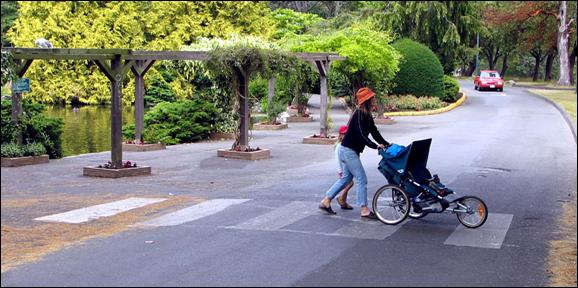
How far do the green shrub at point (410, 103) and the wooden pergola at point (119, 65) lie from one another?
44.2 feet

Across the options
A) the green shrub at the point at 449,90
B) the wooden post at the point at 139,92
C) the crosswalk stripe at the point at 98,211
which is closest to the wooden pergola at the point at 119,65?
the wooden post at the point at 139,92

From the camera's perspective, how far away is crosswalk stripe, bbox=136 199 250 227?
34.6 ft

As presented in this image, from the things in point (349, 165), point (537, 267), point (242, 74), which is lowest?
Result: point (537, 267)

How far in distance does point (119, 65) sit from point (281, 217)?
6849mm

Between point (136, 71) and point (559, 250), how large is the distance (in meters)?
14.2

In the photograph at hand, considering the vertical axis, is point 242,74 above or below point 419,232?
above

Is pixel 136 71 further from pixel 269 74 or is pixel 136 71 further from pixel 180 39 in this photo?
pixel 180 39

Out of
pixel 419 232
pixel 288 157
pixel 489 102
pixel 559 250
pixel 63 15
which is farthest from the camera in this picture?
pixel 489 102

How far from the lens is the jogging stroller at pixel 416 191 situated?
10.3 m

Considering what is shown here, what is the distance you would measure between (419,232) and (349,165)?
4.71 ft

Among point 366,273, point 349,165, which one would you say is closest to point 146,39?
point 366,273

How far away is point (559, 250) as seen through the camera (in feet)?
29.7

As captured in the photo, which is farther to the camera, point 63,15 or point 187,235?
point 187,235

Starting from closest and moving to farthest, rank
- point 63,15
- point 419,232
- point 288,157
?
point 63,15, point 419,232, point 288,157
